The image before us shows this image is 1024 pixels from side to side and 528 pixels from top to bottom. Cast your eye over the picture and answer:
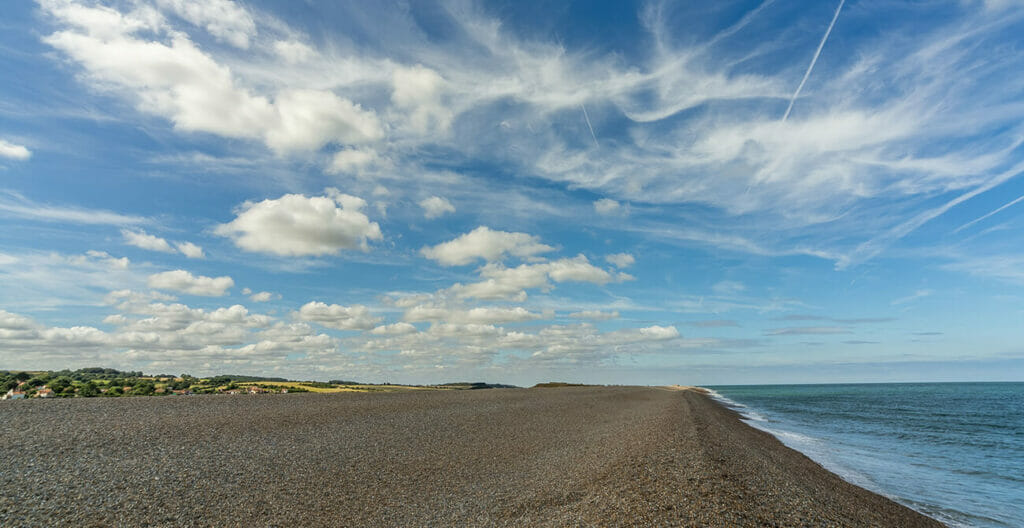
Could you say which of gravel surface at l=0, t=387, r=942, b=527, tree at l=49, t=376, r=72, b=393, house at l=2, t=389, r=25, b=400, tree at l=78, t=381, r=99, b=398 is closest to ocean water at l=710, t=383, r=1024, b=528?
gravel surface at l=0, t=387, r=942, b=527

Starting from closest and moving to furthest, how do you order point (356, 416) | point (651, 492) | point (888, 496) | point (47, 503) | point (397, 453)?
point (47, 503), point (651, 492), point (888, 496), point (397, 453), point (356, 416)

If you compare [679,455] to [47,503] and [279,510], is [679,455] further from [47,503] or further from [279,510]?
[47,503]

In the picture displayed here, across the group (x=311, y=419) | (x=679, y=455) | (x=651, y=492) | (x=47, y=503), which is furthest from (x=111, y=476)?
(x=679, y=455)

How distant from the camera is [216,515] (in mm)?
11125

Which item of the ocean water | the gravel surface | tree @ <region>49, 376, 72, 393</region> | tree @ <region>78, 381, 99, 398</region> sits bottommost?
the ocean water

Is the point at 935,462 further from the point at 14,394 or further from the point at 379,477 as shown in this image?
the point at 14,394

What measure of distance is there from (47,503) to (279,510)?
5510 mm

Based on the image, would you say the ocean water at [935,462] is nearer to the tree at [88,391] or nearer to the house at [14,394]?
the house at [14,394]

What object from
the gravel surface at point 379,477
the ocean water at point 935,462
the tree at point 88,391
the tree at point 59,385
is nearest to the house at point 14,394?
the tree at point 59,385

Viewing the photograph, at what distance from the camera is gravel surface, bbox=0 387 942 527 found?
36.7 feet

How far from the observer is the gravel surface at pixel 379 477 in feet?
36.7

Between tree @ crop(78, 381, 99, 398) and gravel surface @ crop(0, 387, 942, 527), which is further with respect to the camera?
tree @ crop(78, 381, 99, 398)

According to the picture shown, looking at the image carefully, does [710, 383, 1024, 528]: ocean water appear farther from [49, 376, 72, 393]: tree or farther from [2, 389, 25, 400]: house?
[49, 376, 72, 393]: tree

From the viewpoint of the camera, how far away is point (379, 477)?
49.6 feet
